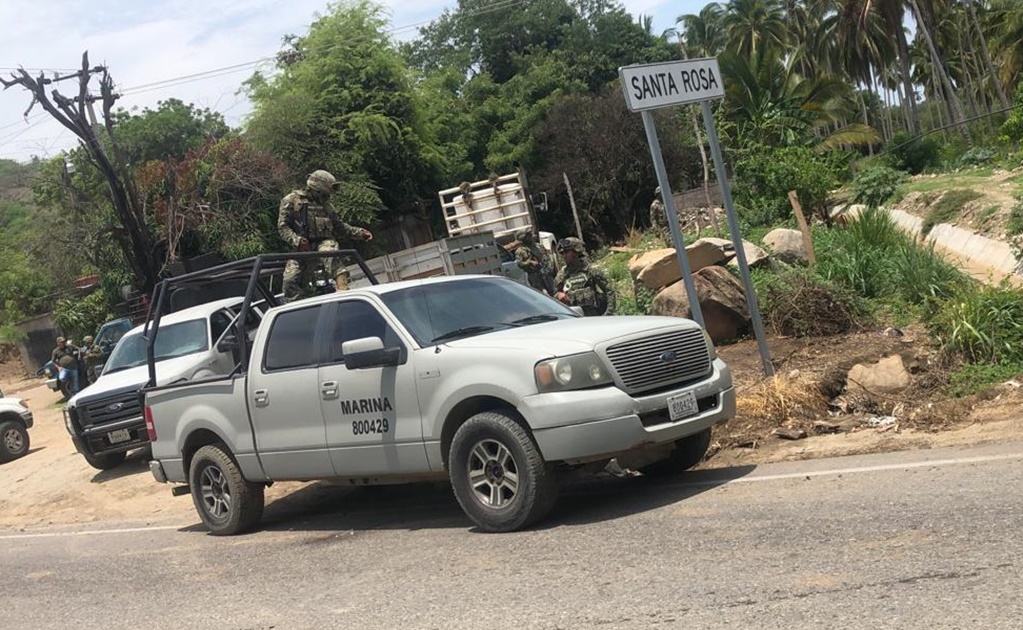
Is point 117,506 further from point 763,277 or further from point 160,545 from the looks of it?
point 763,277

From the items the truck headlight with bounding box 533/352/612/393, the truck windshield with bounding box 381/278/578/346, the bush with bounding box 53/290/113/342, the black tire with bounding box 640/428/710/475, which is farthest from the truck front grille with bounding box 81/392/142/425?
the bush with bounding box 53/290/113/342

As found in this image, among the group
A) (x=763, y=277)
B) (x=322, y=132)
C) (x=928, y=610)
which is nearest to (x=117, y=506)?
(x=763, y=277)

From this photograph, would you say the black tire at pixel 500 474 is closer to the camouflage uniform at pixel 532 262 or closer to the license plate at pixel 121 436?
the camouflage uniform at pixel 532 262

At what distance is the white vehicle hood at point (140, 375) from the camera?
13.3m

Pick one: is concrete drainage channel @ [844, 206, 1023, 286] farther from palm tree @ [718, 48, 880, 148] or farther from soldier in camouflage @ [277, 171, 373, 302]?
palm tree @ [718, 48, 880, 148]

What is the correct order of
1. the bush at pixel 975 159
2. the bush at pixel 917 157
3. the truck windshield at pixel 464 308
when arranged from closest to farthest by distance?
the truck windshield at pixel 464 308 → the bush at pixel 975 159 → the bush at pixel 917 157

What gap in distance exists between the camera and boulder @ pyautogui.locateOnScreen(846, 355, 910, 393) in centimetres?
977

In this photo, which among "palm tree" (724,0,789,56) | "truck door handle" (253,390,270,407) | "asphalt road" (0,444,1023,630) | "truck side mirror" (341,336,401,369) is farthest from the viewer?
"palm tree" (724,0,789,56)

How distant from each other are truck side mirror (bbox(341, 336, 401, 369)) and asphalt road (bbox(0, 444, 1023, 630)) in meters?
1.27

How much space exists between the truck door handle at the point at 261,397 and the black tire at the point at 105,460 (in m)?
6.53

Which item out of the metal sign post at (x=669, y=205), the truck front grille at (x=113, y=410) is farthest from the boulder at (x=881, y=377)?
the truck front grille at (x=113, y=410)

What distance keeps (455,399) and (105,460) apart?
9.15m

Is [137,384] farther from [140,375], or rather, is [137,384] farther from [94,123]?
[94,123]

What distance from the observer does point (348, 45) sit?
120 ft
